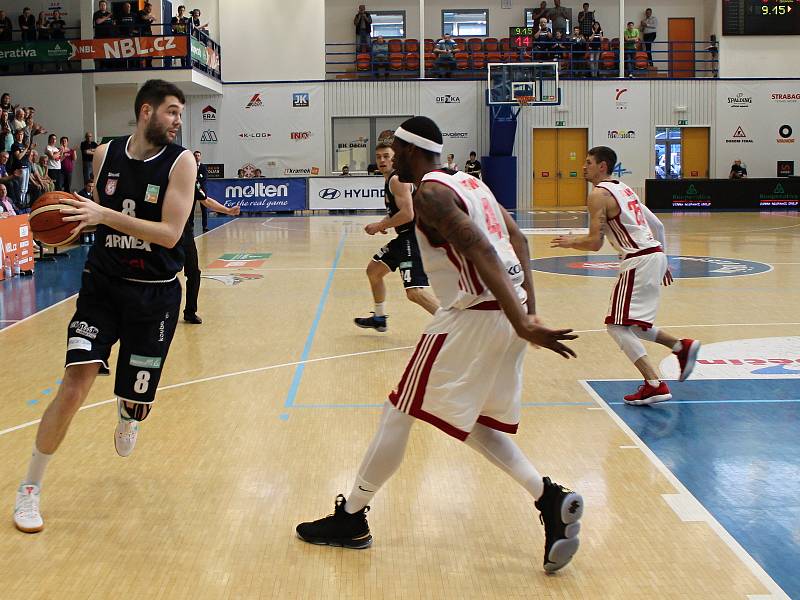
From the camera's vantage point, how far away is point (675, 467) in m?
5.11

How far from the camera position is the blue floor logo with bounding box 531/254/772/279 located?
1349 cm

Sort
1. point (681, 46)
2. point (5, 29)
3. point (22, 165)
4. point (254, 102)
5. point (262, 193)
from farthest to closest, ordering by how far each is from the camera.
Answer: point (681, 46) → point (254, 102) → point (262, 193) → point (5, 29) → point (22, 165)

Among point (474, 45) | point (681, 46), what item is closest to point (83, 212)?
point (474, 45)

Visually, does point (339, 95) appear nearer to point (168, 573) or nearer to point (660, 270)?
point (660, 270)

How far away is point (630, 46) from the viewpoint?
33031 mm

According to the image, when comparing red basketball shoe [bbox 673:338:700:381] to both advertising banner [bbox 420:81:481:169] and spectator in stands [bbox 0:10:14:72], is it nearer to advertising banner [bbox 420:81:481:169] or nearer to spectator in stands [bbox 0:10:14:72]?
advertising banner [bbox 420:81:481:169]

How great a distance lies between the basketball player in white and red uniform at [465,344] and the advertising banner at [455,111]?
94.4ft

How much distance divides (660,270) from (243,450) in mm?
3128

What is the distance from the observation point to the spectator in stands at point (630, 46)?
3288cm

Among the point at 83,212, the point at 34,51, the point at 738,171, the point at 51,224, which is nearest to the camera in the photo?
the point at 83,212

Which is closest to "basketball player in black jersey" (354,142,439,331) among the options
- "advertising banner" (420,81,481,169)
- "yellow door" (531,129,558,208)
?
"advertising banner" (420,81,481,169)

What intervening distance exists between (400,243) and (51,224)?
4298mm

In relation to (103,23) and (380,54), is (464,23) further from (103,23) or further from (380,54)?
(103,23)

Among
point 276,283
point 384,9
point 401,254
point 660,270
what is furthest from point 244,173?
point 660,270
